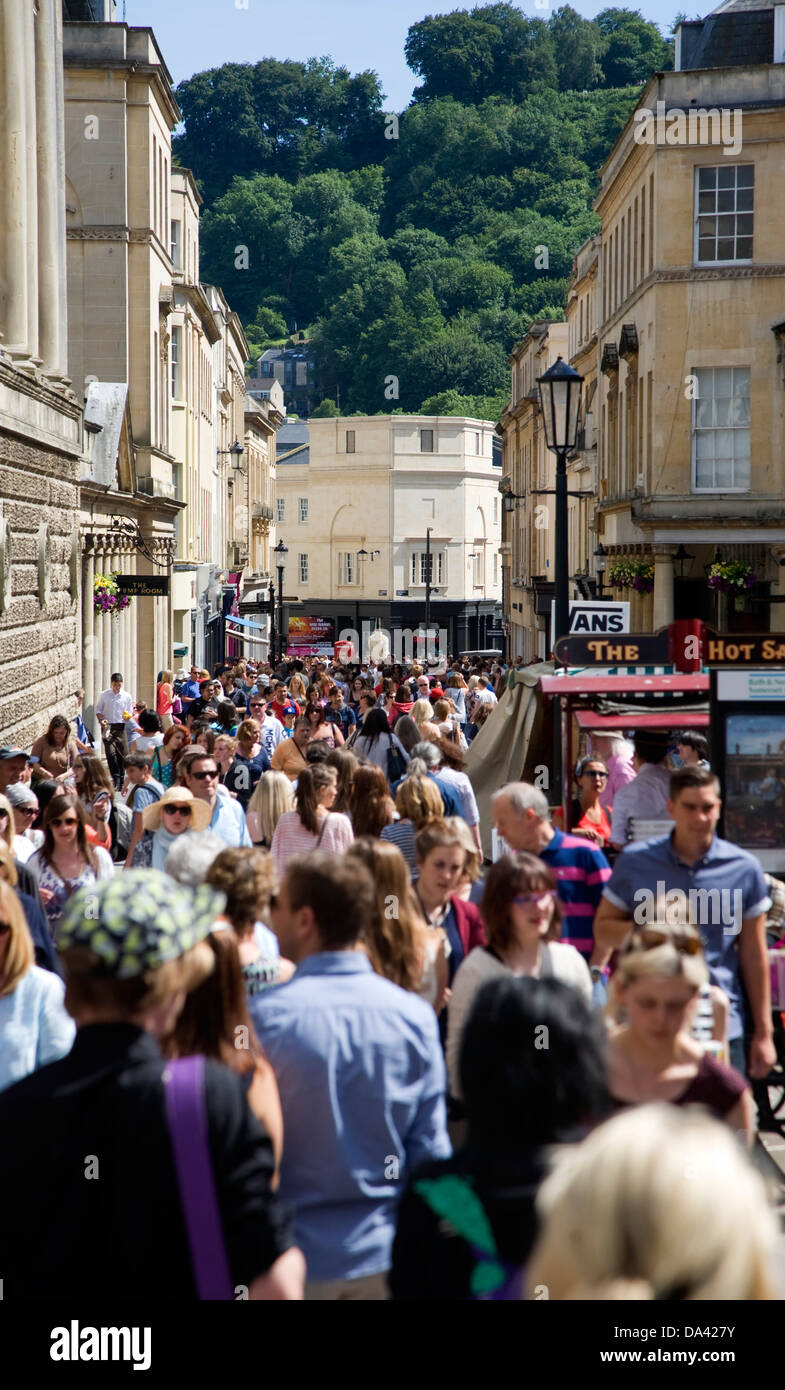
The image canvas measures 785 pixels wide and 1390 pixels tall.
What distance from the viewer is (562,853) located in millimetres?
7219

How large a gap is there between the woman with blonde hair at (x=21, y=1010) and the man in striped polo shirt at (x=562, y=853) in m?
2.53

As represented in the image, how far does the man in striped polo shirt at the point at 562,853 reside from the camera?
700 centimetres

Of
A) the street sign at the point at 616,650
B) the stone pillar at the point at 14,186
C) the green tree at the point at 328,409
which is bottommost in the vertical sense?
the street sign at the point at 616,650

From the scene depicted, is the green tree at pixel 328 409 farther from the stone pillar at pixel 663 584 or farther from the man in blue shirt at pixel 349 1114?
the man in blue shirt at pixel 349 1114

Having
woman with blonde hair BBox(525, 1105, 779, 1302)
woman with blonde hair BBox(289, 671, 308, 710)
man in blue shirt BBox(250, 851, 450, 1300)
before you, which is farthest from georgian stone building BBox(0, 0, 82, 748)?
woman with blonde hair BBox(525, 1105, 779, 1302)

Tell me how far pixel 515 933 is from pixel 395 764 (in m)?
8.66

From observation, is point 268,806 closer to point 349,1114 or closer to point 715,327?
point 349,1114

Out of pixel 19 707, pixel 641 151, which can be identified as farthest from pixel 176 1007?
pixel 641 151

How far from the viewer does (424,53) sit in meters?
129

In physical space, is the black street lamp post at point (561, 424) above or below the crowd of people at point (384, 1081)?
above

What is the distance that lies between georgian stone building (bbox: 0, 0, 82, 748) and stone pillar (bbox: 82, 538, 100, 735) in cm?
583

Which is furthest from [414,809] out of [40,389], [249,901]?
[40,389]

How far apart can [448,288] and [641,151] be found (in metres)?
82.7

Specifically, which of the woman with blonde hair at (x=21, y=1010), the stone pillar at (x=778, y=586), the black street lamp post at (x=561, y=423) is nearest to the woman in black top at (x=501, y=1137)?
the woman with blonde hair at (x=21, y=1010)
